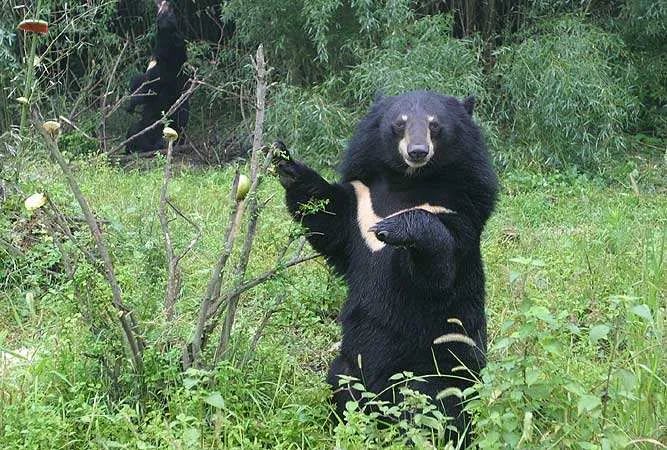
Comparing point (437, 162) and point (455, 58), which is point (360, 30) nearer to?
point (455, 58)

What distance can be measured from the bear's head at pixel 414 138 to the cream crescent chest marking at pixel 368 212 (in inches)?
2.9

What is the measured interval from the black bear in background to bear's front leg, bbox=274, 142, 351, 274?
6.21 metres

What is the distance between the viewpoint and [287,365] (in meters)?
3.10

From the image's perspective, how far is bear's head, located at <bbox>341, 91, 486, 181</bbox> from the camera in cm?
310

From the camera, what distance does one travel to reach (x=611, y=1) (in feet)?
29.7

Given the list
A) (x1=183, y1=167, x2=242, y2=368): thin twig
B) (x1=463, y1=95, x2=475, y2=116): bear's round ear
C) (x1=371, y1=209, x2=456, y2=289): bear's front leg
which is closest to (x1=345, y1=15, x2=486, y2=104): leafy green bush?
(x1=463, y1=95, x2=475, y2=116): bear's round ear

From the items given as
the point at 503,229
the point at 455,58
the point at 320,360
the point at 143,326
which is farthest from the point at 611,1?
the point at 143,326

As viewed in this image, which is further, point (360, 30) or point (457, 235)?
point (360, 30)

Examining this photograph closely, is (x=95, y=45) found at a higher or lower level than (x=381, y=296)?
lower

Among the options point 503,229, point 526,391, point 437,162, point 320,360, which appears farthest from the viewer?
point 503,229

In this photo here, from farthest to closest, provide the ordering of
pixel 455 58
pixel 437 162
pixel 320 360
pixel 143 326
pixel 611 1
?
pixel 611 1 < pixel 455 58 < pixel 320 360 < pixel 437 162 < pixel 143 326

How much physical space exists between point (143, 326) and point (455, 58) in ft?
18.1

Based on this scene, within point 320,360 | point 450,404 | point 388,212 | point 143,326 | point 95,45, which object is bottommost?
point 95,45

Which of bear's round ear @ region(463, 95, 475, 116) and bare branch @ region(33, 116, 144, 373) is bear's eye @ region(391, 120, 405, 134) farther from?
bare branch @ region(33, 116, 144, 373)
